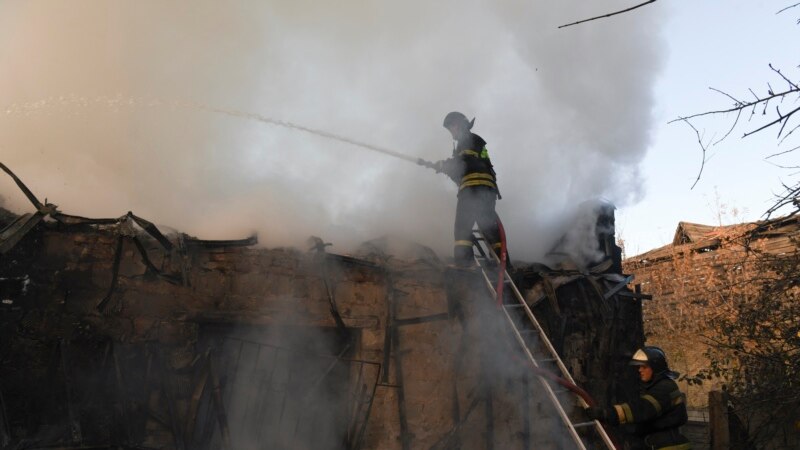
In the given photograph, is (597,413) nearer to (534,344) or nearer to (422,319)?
(534,344)

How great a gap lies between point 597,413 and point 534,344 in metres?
1.04

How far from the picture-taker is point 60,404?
4.07 m

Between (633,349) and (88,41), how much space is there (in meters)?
7.76

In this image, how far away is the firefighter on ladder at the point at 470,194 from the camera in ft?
19.8

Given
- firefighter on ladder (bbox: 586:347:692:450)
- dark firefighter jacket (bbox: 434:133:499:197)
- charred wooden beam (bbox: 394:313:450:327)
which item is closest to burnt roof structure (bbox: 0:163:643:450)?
charred wooden beam (bbox: 394:313:450:327)

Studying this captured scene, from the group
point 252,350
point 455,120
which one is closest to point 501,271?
point 455,120

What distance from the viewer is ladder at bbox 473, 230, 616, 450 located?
471 centimetres

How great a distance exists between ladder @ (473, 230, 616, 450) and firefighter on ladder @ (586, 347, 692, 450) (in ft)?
0.62

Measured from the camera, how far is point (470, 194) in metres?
6.23

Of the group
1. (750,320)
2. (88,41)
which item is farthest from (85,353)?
(750,320)

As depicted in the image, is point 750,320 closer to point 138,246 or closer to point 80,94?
point 138,246

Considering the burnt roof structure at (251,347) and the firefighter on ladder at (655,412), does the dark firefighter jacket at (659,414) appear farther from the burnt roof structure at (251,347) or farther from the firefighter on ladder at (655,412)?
the burnt roof structure at (251,347)

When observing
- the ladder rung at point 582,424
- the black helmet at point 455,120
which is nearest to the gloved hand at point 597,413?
the ladder rung at point 582,424

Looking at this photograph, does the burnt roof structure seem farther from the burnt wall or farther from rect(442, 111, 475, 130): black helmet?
rect(442, 111, 475, 130): black helmet
